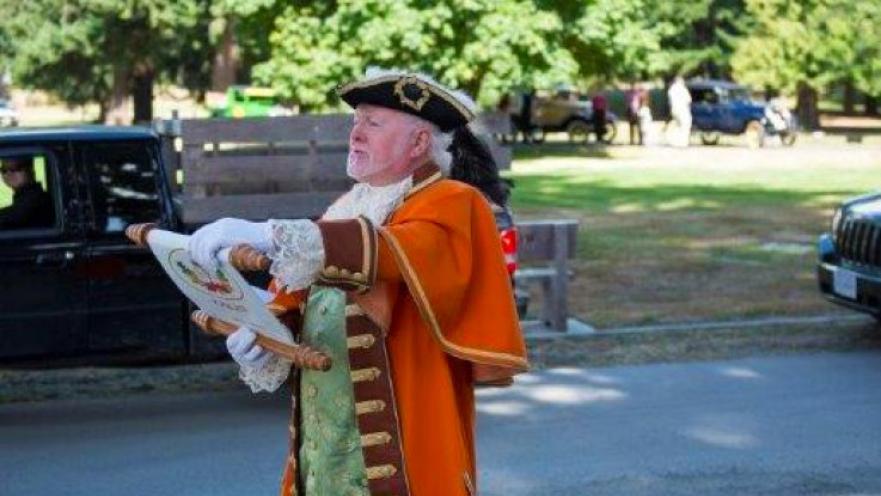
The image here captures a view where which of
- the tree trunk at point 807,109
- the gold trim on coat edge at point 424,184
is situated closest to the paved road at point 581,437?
the gold trim on coat edge at point 424,184

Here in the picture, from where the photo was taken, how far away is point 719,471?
7.73 m

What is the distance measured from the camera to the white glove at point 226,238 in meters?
3.33

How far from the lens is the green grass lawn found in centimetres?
1365

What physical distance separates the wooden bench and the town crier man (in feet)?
26.1

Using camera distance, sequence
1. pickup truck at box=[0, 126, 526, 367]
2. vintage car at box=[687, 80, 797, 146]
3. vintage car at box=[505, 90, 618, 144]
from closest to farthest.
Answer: pickup truck at box=[0, 126, 526, 367] → vintage car at box=[687, 80, 797, 146] → vintage car at box=[505, 90, 618, 144]

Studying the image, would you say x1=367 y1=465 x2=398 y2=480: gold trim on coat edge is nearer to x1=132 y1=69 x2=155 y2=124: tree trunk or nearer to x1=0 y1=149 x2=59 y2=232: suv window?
x1=0 y1=149 x2=59 y2=232: suv window

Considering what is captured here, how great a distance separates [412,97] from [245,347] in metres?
0.70

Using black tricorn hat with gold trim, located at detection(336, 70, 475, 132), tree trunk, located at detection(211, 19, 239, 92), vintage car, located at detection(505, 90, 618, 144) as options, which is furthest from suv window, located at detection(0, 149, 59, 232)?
tree trunk, located at detection(211, 19, 239, 92)

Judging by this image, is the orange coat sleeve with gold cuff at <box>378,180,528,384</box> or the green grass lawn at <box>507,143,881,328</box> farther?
the green grass lawn at <box>507,143,881,328</box>

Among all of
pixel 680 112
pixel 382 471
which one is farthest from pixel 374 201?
pixel 680 112

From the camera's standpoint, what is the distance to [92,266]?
8578mm

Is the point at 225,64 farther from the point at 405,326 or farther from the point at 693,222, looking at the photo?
the point at 405,326

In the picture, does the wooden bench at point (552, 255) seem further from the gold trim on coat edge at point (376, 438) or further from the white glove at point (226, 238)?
the white glove at point (226, 238)

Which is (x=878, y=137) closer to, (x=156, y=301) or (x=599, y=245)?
(x=599, y=245)
